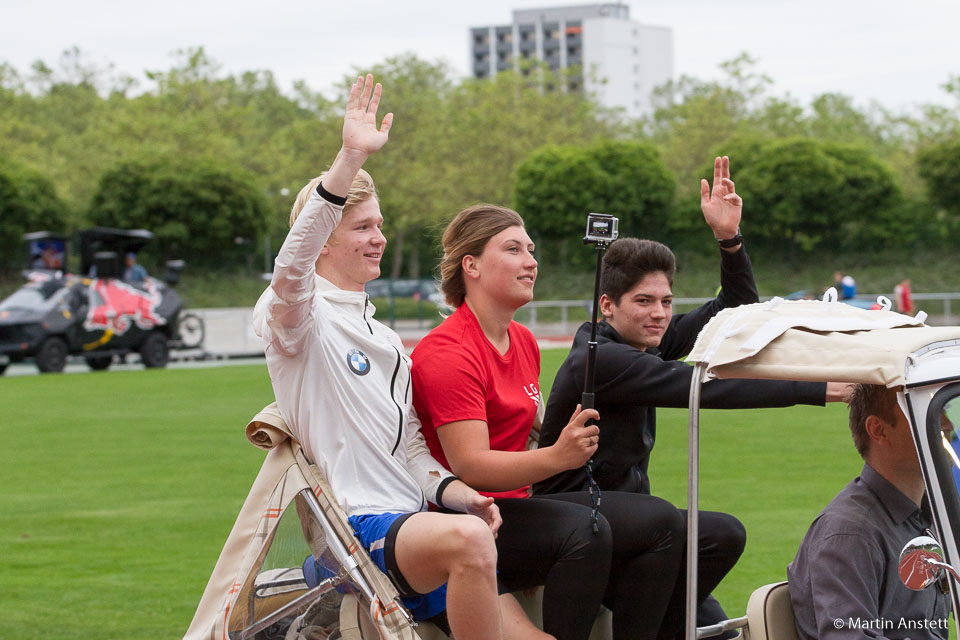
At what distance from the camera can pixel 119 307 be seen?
83.0ft

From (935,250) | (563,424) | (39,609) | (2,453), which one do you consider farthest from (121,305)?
(935,250)

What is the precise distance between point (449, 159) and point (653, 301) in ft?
174


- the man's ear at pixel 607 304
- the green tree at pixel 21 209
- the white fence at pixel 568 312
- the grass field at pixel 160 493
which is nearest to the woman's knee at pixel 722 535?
the man's ear at pixel 607 304

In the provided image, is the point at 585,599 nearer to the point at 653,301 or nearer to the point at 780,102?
the point at 653,301

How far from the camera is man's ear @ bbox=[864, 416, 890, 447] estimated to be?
9.41 ft

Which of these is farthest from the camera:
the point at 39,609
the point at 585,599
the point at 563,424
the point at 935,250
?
the point at 935,250

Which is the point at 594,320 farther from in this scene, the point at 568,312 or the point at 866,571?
the point at 568,312

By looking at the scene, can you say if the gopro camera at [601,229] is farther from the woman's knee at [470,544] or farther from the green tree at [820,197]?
the green tree at [820,197]

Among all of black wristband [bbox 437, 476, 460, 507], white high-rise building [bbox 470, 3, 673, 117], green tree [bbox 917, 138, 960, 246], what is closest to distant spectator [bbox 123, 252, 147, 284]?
black wristband [bbox 437, 476, 460, 507]

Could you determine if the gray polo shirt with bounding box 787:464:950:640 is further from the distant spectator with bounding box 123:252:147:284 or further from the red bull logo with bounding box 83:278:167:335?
the distant spectator with bounding box 123:252:147:284

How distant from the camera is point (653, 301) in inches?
150

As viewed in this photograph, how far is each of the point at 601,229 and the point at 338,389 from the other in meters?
0.94

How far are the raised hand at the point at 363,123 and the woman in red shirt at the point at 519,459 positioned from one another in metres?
0.47

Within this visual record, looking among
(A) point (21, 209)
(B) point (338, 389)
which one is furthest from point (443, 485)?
(A) point (21, 209)
